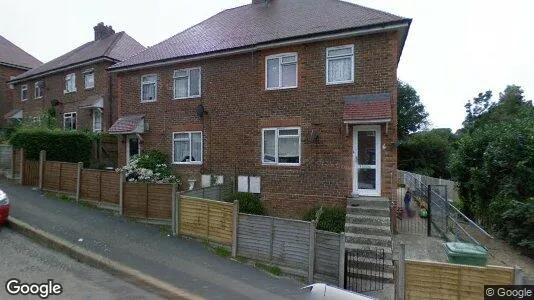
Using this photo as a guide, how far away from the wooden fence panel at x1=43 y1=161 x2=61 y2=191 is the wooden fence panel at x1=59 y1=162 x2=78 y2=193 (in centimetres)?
24

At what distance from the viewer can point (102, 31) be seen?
89.5ft

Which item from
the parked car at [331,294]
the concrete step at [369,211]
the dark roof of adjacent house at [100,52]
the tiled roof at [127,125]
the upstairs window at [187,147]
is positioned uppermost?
the dark roof of adjacent house at [100,52]

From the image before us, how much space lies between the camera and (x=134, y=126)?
16.1 m

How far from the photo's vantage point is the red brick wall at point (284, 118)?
11.8 m

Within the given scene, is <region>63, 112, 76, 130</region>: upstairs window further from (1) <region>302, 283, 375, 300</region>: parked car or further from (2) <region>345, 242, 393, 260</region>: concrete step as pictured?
(1) <region>302, 283, 375, 300</region>: parked car

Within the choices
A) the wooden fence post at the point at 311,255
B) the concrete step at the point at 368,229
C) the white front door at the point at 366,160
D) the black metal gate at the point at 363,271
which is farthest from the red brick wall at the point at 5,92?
the black metal gate at the point at 363,271

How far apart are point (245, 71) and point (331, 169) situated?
5.12 meters

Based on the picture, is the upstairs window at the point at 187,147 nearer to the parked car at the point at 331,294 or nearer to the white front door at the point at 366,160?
the white front door at the point at 366,160

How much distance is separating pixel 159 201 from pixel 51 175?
5.85 metres

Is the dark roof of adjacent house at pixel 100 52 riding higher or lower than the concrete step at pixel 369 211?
higher

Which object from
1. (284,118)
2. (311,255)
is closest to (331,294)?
(311,255)

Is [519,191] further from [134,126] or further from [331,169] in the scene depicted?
[134,126]

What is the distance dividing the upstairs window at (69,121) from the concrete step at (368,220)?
68.3 feet

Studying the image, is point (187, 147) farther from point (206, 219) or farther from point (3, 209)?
point (3, 209)
